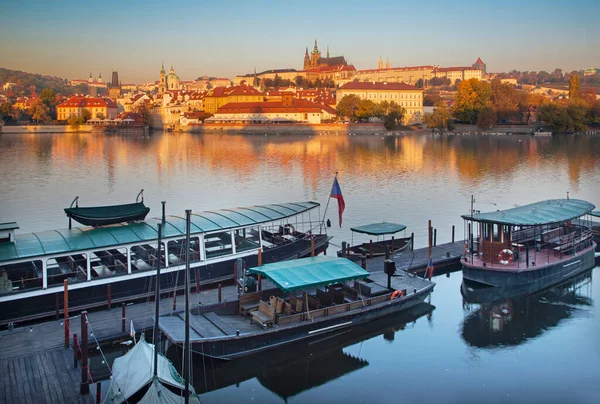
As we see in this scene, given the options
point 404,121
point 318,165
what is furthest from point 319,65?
point 318,165

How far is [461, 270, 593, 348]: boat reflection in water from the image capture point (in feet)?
45.6

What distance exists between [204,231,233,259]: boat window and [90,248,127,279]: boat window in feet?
7.24

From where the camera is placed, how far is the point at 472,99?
94.6 metres

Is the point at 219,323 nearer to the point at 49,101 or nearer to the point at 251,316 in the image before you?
the point at 251,316

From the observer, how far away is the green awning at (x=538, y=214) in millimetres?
16516

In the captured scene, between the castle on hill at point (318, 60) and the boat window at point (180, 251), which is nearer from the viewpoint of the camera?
the boat window at point (180, 251)

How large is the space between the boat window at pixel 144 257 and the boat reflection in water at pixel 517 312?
744cm

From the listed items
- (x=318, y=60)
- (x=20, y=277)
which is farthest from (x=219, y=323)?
(x=318, y=60)

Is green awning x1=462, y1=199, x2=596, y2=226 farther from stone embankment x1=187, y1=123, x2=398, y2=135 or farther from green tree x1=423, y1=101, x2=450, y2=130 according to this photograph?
stone embankment x1=187, y1=123, x2=398, y2=135

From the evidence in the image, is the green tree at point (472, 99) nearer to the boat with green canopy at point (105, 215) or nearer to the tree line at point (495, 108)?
the tree line at point (495, 108)

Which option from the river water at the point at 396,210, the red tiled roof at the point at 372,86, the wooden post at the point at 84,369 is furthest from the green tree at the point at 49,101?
the wooden post at the point at 84,369

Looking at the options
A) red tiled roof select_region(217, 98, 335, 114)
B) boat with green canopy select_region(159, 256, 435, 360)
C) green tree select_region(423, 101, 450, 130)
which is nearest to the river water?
boat with green canopy select_region(159, 256, 435, 360)

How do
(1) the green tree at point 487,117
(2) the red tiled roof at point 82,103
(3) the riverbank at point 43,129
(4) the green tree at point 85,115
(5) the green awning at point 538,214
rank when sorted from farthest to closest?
(2) the red tiled roof at point 82,103 → (4) the green tree at point 85,115 → (3) the riverbank at point 43,129 → (1) the green tree at point 487,117 → (5) the green awning at point 538,214

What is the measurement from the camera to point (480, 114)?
9300cm
